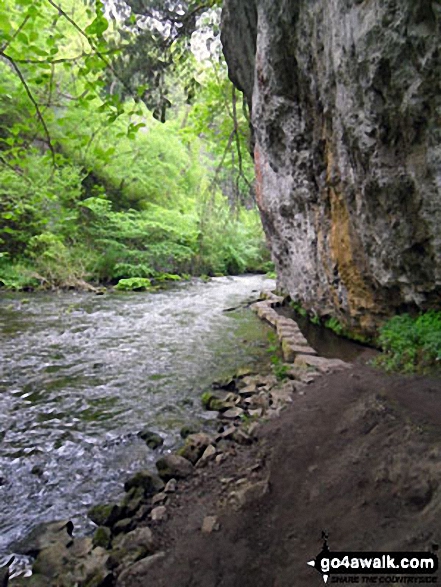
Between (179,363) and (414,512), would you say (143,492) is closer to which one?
(414,512)

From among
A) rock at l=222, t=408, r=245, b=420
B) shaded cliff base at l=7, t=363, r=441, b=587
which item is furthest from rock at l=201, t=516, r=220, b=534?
rock at l=222, t=408, r=245, b=420

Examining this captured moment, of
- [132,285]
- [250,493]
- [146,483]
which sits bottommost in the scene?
[146,483]

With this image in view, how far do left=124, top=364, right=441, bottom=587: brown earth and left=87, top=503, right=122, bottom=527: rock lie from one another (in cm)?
31

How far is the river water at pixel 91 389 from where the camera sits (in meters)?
2.79

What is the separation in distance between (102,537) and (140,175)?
18.0 meters

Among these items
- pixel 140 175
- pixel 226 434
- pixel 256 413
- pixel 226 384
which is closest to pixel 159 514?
pixel 226 434

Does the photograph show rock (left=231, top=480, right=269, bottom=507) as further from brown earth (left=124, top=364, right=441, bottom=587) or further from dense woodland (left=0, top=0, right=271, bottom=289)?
dense woodland (left=0, top=0, right=271, bottom=289)

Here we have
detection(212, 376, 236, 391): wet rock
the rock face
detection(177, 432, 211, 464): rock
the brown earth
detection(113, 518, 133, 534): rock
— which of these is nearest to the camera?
the brown earth

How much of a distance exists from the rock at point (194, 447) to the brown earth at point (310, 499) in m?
0.22

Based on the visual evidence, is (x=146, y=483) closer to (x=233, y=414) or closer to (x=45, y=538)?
(x=45, y=538)

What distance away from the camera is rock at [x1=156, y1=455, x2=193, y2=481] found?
9.32 ft

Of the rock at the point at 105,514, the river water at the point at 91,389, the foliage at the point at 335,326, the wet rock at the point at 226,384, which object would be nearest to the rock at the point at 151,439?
the river water at the point at 91,389

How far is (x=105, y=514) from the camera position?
7.99 feet

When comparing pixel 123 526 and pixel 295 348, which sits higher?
pixel 295 348
